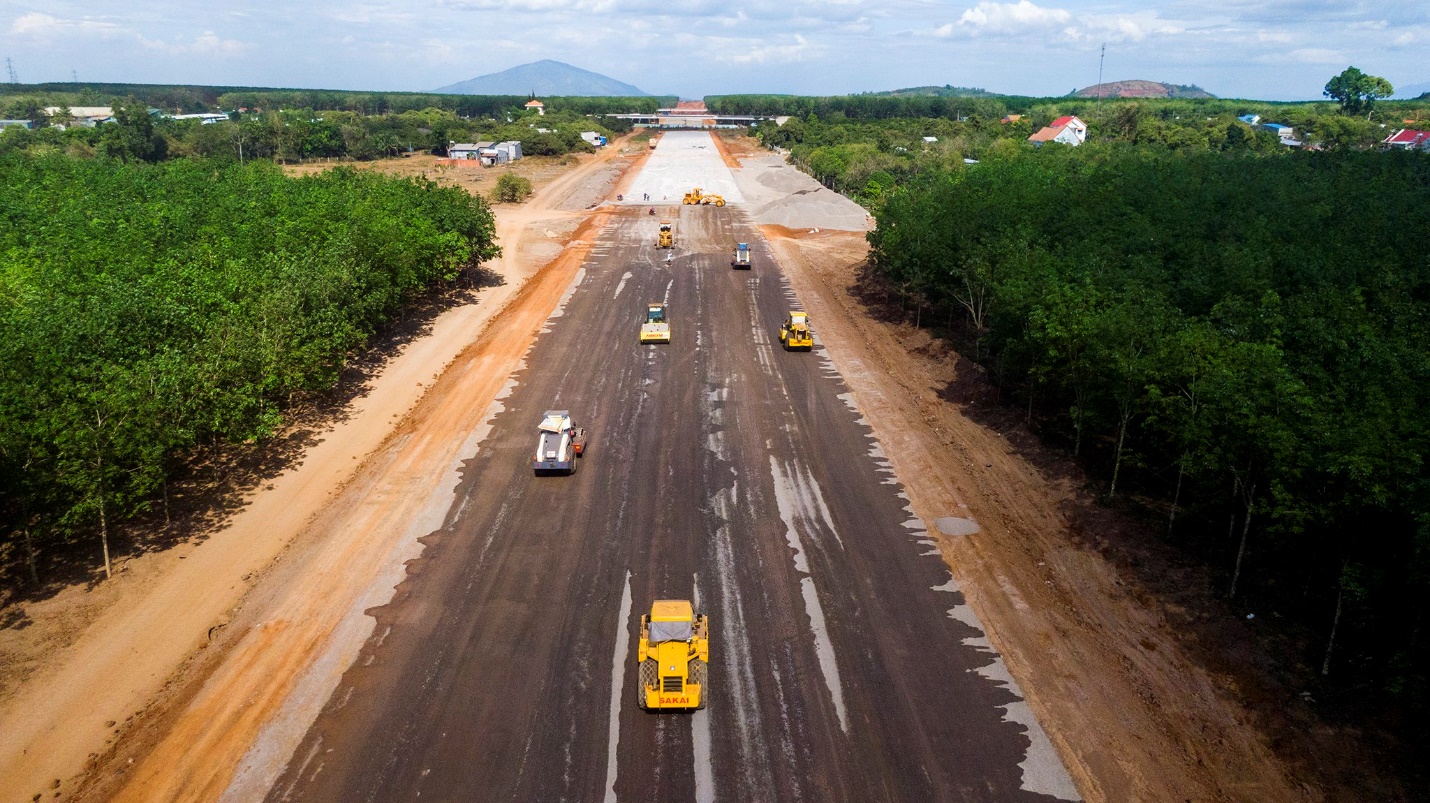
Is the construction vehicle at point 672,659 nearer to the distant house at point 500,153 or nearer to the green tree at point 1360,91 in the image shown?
the distant house at point 500,153

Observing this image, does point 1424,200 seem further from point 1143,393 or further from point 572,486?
point 572,486

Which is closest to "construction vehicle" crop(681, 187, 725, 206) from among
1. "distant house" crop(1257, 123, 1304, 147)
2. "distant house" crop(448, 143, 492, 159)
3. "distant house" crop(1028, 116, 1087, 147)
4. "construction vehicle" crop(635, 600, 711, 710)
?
"distant house" crop(448, 143, 492, 159)

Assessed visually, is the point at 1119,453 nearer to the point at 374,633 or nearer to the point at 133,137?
the point at 374,633

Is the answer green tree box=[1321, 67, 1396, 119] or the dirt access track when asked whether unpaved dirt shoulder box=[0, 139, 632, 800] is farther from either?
green tree box=[1321, 67, 1396, 119]

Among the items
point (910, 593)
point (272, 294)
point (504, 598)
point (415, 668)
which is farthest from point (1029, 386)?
point (272, 294)

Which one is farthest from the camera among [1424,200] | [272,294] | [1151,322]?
[1424,200]

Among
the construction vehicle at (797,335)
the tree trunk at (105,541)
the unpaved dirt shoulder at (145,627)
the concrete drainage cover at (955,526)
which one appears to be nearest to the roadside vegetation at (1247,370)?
the concrete drainage cover at (955,526)

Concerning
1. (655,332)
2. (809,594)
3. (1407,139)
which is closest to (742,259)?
(655,332)
